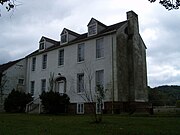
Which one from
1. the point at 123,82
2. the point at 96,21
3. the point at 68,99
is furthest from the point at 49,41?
the point at 123,82

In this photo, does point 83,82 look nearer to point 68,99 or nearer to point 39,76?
point 68,99

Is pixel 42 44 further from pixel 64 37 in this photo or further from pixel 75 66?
pixel 75 66

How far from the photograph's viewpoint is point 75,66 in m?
28.7

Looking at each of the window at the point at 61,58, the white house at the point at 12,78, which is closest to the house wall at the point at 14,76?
the white house at the point at 12,78

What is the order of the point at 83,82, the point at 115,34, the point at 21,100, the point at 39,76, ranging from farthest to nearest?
the point at 39,76 < the point at 21,100 < the point at 83,82 < the point at 115,34

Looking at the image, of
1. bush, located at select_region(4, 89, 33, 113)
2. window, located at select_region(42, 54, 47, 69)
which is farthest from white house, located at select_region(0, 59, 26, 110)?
bush, located at select_region(4, 89, 33, 113)

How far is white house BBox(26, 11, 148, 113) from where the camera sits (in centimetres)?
2508

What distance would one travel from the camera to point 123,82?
83.8 feet

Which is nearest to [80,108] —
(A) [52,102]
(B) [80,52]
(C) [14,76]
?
(A) [52,102]

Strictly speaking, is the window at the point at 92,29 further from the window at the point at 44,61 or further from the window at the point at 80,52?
the window at the point at 44,61

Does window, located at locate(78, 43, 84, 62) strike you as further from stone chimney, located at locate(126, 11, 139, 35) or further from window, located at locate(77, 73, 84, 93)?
stone chimney, located at locate(126, 11, 139, 35)

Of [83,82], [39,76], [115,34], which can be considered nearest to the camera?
[115,34]

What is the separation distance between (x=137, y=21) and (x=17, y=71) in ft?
59.7

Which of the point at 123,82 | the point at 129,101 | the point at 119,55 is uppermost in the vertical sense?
the point at 119,55
